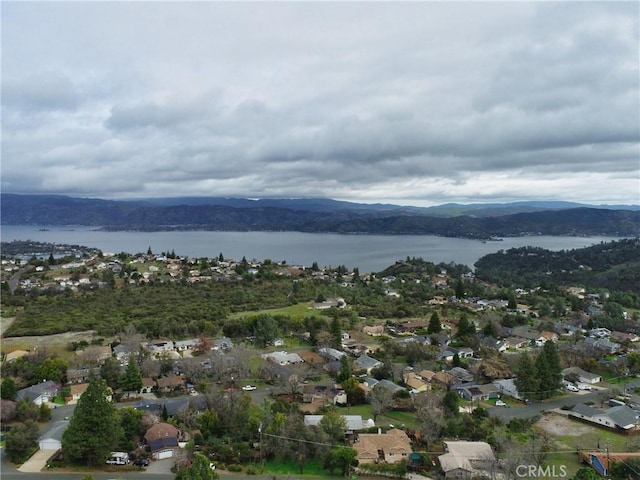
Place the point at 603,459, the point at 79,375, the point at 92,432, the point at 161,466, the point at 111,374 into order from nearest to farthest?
1. the point at 603,459
2. the point at 92,432
3. the point at 161,466
4. the point at 111,374
5. the point at 79,375

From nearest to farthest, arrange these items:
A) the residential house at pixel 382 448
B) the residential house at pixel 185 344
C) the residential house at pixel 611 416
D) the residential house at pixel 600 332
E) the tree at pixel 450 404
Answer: the residential house at pixel 382 448, the residential house at pixel 611 416, the tree at pixel 450 404, the residential house at pixel 185 344, the residential house at pixel 600 332

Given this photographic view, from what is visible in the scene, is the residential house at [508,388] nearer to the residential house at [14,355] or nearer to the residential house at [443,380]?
the residential house at [443,380]

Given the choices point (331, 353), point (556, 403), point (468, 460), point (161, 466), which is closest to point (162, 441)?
point (161, 466)

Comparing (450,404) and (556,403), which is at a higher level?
(450,404)

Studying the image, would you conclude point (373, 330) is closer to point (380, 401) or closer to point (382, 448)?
point (380, 401)

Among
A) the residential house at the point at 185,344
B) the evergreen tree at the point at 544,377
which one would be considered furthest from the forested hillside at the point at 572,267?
the residential house at the point at 185,344

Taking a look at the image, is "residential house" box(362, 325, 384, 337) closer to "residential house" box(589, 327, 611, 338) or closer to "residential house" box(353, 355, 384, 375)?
"residential house" box(353, 355, 384, 375)

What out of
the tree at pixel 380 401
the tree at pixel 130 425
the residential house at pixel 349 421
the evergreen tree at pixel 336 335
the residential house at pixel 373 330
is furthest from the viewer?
the residential house at pixel 373 330

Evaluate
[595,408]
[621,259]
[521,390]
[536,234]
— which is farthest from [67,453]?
[536,234]
